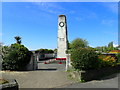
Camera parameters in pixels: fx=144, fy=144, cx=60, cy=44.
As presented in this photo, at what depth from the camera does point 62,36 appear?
90.5 ft

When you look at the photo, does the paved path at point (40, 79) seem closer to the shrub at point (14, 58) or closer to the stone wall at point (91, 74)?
the stone wall at point (91, 74)

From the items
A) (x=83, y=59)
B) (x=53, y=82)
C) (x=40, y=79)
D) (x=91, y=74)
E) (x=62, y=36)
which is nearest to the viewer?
(x=53, y=82)

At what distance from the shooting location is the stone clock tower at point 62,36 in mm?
27578

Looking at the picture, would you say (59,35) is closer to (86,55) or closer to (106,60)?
(106,60)

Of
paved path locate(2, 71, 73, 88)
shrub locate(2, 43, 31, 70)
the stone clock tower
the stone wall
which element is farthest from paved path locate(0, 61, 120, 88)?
the stone clock tower

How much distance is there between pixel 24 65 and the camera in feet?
42.4

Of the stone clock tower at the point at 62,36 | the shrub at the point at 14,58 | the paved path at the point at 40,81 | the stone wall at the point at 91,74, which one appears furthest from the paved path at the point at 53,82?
the stone clock tower at the point at 62,36

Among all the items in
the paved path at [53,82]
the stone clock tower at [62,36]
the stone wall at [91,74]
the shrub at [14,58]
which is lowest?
the paved path at [53,82]

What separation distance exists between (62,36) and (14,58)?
16.3m

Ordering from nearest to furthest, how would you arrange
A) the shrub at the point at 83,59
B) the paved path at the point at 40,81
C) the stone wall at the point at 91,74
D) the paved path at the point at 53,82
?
1. the paved path at the point at 53,82
2. the paved path at the point at 40,81
3. the stone wall at the point at 91,74
4. the shrub at the point at 83,59

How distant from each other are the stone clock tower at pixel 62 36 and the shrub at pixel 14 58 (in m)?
15.4

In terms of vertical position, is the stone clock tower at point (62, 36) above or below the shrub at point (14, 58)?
above

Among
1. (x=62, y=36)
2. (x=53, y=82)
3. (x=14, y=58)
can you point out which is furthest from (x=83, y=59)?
(x=62, y=36)

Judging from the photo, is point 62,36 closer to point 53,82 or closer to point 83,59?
point 83,59
